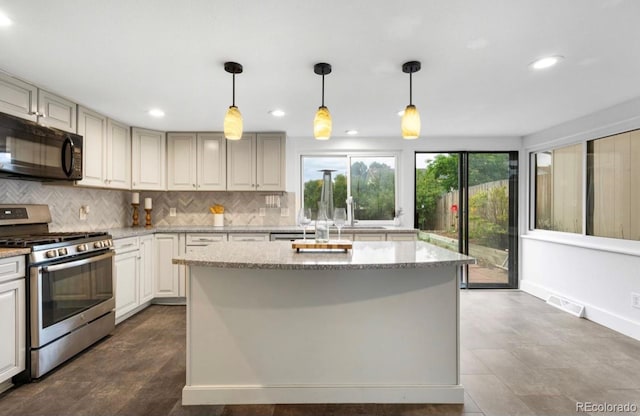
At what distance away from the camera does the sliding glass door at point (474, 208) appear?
482 centimetres

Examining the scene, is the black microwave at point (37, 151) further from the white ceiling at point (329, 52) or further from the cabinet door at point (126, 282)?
the cabinet door at point (126, 282)

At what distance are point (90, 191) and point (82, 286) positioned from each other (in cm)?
150

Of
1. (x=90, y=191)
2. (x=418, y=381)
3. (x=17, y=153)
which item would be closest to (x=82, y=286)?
(x=17, y=153)

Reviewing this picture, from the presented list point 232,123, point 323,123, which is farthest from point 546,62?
point 232,123

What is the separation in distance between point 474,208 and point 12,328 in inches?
198

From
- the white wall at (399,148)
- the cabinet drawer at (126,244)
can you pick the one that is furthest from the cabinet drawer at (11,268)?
the white wall at (399,148)

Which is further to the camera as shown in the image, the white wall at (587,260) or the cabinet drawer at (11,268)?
the white wall at (587,260)

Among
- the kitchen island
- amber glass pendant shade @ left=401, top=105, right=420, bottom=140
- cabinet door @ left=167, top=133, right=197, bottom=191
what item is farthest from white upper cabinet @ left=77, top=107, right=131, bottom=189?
amber glass pendant shade @ left=401, top=105, right=420, bottom=140

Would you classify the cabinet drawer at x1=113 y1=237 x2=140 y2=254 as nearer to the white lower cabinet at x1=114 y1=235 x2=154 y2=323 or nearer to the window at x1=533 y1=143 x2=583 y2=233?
the white lower cabinet at x1=114 y1=235 x2=154 y2=323

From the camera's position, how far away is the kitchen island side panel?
2.04 m

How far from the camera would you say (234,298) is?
2.04 metres

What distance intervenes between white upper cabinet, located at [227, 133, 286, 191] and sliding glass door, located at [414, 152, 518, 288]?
2.00 meters

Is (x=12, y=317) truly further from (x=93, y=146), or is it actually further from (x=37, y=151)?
(x=93, y=146)

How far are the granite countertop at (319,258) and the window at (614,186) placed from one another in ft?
7.95
